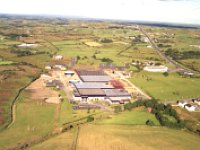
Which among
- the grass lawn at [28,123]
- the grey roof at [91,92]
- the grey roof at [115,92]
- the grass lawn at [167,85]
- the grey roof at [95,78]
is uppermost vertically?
the grey roof at [91,92]

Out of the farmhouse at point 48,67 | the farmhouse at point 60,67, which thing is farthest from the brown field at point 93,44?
the farmhouse at point 48,67

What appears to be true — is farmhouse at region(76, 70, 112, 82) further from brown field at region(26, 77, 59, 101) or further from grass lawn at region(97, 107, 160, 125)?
grass lawn at region(97, 107, 160, 125)

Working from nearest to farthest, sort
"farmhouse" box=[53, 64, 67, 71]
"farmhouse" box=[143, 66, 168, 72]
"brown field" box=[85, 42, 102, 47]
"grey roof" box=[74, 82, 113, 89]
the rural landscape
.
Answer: the rural landscape < "grey roof" box=[74, 82, 113, 89] < "farmhouse" box=[53, 64, 67, 71] < "farmhouse" box=[143, 66, 168, 72] < "brown field" box=[85, 42, 102, 47]

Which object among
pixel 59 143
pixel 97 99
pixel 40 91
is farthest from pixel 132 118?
pixel 40 91

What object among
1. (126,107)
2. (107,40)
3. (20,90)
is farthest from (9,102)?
(107,40)

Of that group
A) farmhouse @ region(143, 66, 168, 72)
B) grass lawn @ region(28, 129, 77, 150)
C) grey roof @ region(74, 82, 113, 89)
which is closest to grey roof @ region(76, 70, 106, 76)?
grey roof @ region(74, 82, 113, 89)

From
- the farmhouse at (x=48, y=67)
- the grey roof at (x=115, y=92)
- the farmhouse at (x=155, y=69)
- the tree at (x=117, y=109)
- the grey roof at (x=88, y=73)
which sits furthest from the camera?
the farmhouse at (x=155, y=69)

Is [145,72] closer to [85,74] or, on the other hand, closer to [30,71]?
[85,74]

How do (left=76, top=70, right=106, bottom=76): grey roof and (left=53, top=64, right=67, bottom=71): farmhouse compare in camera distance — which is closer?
(left=76, top=70, right=106, bottom=76): grey roof

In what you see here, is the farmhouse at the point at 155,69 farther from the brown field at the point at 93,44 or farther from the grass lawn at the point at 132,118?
the brown field at the point at 93,44
